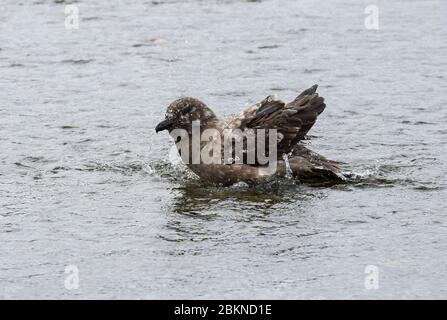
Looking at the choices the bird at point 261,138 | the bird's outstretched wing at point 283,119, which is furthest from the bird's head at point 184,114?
the bird's outstretched wing at point 283,119

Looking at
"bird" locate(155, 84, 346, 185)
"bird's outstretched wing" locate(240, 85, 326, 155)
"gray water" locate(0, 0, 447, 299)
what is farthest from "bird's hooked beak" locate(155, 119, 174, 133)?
"bird's outstretched wing" locate(240, 85, 326, 155)

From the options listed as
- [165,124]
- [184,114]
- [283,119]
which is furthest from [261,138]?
[165,124]

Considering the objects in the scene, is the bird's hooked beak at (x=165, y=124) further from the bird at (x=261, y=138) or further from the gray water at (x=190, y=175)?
the gray water at (x=190, y=175)

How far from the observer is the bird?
9.81 meters

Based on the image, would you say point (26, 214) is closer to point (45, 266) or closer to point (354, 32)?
point (45, 266)

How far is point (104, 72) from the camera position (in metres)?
14.1

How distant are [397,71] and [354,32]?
215 centimetres

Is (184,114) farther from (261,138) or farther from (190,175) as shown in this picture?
(261,138)

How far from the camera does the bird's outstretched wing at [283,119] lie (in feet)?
32.5

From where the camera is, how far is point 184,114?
10.1m

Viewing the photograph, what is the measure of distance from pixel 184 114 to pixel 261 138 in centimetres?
78

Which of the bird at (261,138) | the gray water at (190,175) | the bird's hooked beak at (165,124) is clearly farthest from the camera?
the bird's hooked beak at (165,124)

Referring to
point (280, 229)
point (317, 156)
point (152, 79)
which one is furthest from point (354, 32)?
point (280, 229)

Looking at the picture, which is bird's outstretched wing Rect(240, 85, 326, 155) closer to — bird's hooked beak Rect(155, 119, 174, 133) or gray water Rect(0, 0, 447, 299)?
gray water Rect(0, 0, 447, 299)
